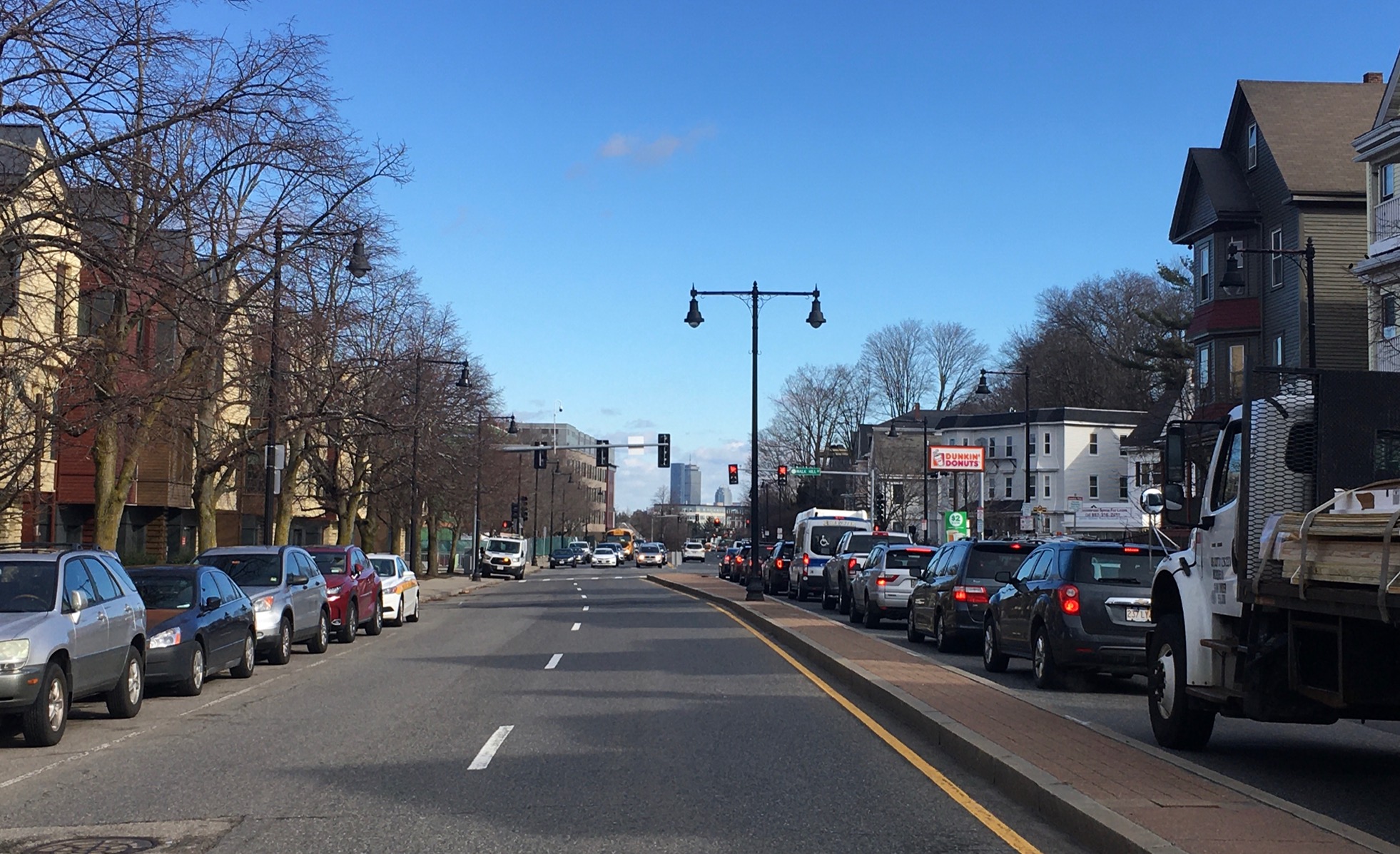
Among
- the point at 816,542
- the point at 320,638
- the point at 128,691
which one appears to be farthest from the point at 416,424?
the point at 128,691

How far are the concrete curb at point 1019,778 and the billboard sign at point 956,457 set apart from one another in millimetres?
54617

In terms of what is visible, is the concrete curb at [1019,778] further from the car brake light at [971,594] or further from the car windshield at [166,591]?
the car windshield at [166,591]

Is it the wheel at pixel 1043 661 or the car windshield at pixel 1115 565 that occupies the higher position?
the car windshield at pixel 1115 565

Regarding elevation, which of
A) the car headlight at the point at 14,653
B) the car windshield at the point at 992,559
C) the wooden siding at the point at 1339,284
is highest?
the wooden siding at the point at 1339,284

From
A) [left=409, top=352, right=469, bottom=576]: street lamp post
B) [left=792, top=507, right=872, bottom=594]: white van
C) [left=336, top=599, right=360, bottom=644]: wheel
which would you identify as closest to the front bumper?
[left=336, top=599, right=360, bottom=644]: wheel

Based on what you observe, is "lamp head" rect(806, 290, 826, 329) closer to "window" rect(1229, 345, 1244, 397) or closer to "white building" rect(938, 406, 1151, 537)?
"window" rect(1229, 345, 1244, 397)

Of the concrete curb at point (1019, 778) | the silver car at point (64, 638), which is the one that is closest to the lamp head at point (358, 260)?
the silver car at point (64, 638)

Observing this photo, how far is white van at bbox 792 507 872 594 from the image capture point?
37.9 meters

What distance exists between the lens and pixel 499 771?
10.1m

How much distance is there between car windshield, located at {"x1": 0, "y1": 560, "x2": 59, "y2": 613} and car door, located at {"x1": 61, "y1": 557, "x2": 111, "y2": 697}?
114mm

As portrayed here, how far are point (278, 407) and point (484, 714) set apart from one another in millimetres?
17611

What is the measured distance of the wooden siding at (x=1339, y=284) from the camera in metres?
39.5

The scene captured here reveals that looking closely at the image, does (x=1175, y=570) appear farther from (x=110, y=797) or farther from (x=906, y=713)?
(x=110, y=797)

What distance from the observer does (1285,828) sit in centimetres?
726
